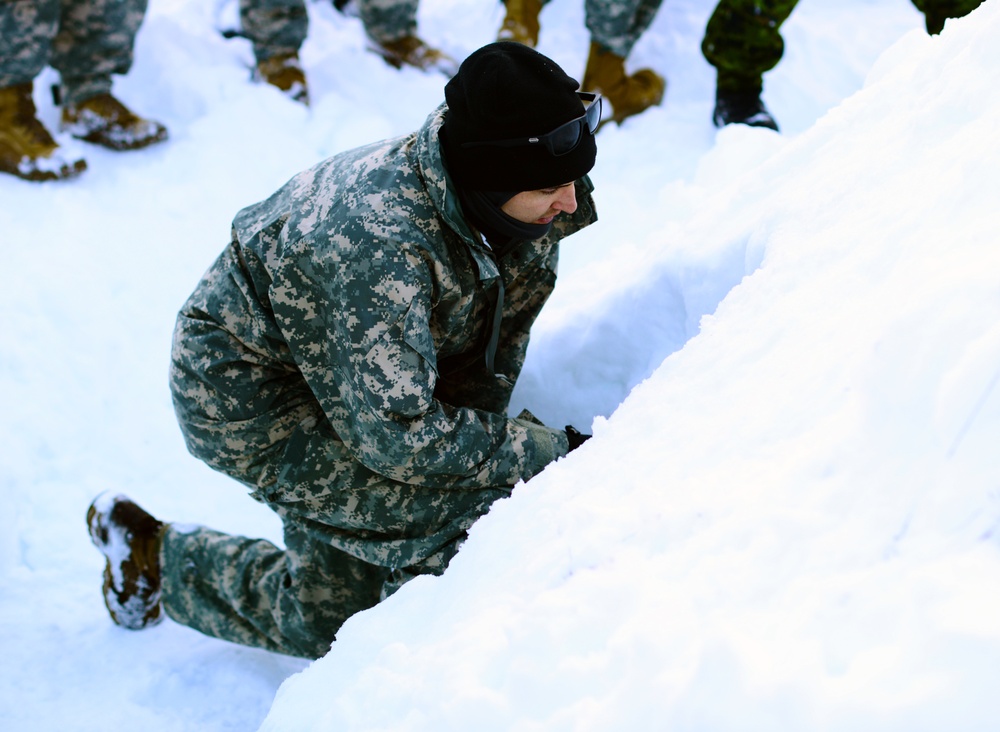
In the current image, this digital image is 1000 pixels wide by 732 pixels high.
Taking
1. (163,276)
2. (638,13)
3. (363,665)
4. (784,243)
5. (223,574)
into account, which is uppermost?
(638,13)

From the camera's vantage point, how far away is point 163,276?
322 centimetres

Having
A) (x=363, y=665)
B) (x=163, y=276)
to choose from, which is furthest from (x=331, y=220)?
(x=163, y=276)

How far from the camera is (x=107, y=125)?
362 centimetres

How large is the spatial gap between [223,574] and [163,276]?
1528mm

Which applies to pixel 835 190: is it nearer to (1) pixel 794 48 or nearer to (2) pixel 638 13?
(2) pixel 638 13

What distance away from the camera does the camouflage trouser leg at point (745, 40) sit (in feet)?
11.3

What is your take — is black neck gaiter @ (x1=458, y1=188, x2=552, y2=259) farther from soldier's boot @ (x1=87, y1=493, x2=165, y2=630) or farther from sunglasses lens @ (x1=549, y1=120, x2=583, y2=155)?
soldier's boot @ (x1=87, y1=493, x2=165, y2=630)

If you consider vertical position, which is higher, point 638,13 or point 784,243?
point 638,13

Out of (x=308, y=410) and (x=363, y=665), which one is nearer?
(x=363, y=665)

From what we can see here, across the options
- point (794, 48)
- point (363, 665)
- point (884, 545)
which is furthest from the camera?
point (794, 48)

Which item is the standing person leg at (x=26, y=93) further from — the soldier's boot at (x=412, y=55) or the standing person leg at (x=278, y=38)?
the soldier's boot at (x=412, y=55)

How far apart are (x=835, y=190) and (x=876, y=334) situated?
0.61 meters

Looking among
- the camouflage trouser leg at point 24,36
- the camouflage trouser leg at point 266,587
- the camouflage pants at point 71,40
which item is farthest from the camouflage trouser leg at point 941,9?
the camouflage trouser leg at point 24,36

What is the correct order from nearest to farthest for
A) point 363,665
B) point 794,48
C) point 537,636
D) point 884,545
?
point 884,545 → point 537,636 → point 363,665 → point 794,48
